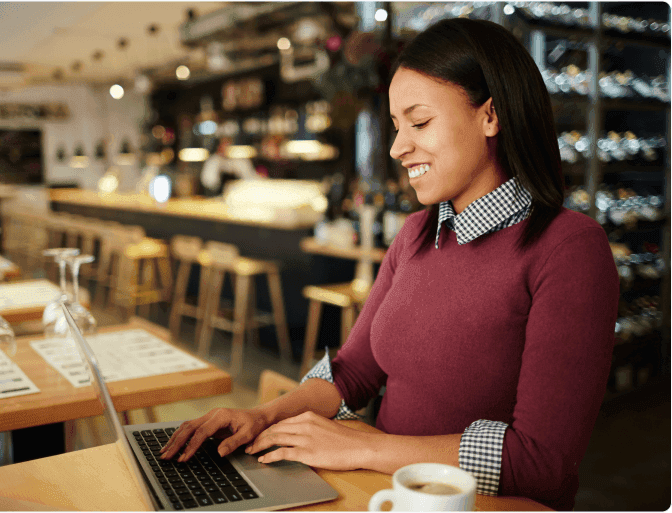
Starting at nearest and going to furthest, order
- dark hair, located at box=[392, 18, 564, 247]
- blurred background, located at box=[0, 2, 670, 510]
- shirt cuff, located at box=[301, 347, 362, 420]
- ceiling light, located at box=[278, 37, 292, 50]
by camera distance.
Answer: dark hair, located at box=[392, 18, 564, 247], shirt cuff, located at box=[301, 347, 362, 420], blurred background, located at box=[0, 2, 670, 510], ceiling light, located at box=[278, 37, 292, 50]

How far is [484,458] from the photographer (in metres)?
1.02

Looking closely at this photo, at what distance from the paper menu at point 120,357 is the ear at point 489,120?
1.13 m

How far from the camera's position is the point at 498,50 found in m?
1.16

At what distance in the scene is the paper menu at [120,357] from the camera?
5.86 ft

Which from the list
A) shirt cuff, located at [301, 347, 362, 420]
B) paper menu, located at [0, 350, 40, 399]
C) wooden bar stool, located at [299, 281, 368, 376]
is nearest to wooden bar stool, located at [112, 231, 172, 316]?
wooden bar stool, located at [299, 281, 368, 376]

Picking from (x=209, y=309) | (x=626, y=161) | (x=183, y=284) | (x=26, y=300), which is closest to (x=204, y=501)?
(x=26, y=300)

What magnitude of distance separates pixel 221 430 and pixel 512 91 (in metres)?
0.85

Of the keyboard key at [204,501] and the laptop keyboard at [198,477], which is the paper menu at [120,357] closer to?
the laptop keyboard at [198,477]

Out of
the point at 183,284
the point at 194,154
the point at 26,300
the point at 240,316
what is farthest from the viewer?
the point at 194,154

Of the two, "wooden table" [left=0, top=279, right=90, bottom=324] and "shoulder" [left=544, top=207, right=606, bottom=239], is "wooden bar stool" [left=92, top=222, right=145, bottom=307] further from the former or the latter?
"shoulder" [left=544, top=207, right=606, bottom=239]

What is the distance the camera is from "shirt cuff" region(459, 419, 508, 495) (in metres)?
1.02

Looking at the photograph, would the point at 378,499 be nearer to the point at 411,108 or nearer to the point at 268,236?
the point at 411,108

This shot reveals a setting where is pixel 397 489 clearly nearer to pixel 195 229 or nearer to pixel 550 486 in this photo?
pixel 550 486

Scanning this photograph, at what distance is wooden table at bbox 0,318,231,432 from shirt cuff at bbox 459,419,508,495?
2.97 feet
